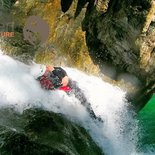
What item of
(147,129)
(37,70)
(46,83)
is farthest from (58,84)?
(147,129)

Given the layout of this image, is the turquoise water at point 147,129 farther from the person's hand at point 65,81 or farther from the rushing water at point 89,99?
the person's hand at point 65,81

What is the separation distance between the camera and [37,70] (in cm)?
1243

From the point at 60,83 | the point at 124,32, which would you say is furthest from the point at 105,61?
the point at 60,83

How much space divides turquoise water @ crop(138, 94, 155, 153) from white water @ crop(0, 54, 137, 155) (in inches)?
52.1

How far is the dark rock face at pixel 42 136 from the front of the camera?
6.82 m

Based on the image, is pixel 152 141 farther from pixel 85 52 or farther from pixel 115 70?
pixel 85 52

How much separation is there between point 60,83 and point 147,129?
6.65m

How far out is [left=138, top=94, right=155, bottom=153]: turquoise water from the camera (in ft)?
49.4

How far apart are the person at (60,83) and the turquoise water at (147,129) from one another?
169 inches

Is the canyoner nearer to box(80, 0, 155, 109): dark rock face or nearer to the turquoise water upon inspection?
box(80, 0, 155, 109): dark rock face

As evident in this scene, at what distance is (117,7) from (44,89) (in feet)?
11.8

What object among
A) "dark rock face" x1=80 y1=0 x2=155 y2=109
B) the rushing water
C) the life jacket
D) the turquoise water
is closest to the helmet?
the rushing water

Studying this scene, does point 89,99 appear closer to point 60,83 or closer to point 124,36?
point 60,83

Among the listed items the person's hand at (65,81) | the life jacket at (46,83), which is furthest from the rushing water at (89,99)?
the person's hand at (65,81)
